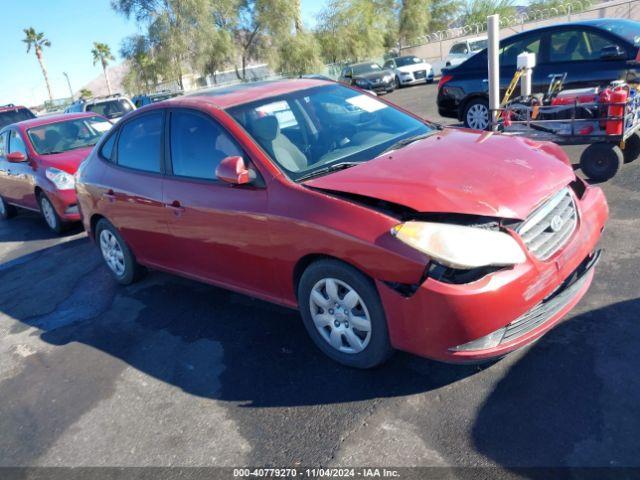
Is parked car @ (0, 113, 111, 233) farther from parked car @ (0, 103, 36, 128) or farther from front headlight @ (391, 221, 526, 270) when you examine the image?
parked car @ (0, 103, 36, 128)

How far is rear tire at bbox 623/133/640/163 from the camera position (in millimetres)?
6703

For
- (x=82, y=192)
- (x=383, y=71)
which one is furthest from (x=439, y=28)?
(x=82, y=192)

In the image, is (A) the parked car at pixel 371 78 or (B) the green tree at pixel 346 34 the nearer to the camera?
(A) the parked car at pixel 371 78

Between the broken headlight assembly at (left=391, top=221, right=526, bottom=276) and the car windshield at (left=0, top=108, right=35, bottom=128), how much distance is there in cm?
1782

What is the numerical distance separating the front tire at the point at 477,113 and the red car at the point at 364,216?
193 inches

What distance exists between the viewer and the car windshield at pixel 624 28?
291 inches

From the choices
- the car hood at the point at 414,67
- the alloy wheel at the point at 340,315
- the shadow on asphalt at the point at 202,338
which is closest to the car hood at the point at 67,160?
the shadow on asphalt at the point at 202,338

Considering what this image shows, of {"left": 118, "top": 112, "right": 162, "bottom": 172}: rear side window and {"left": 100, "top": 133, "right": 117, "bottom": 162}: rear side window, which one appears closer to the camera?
{"left": 118, "top": 112, "right": 162, "bottom": 172}: rear side window

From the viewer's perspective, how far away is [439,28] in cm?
5197

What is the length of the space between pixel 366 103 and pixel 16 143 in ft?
21.9

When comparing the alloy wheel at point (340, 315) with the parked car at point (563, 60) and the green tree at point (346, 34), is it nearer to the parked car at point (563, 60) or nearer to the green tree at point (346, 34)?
the parked car at point (563, 60)

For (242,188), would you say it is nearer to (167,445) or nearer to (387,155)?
(387,155)

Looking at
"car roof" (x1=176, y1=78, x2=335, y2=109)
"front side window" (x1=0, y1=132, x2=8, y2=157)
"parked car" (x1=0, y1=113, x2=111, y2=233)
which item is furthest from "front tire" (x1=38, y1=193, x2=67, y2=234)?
"car roof" (x1=176, y1=78, x2=335, y2=109)

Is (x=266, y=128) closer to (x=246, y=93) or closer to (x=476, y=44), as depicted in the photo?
(x=246, y=93)
